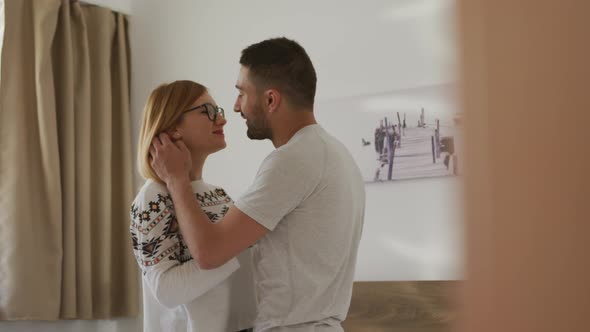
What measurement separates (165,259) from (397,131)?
1743 mm

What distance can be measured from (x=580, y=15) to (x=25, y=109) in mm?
3641

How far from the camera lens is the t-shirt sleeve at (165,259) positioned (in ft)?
5.50

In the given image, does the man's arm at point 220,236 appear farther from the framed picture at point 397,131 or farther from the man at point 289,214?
the framed picture at point 397,131

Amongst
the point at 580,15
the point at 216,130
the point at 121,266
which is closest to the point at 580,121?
the point at 580,15

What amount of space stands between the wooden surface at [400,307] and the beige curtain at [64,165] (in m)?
1.45

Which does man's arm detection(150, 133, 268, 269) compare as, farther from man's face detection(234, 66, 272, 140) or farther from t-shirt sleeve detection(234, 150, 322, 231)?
man's face detection(234, 66, 272, 140)

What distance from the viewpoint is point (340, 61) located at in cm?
353

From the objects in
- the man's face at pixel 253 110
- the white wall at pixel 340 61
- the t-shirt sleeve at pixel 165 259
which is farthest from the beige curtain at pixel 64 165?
the man's face at pixel 253 110

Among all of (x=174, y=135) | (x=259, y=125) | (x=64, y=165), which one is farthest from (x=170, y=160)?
(x=64, y=165)

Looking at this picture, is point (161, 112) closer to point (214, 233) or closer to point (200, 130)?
point (200, 130)

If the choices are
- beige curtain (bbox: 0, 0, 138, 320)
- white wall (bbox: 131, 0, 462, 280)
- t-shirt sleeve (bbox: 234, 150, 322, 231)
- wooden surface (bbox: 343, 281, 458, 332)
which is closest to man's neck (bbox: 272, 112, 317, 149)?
t-shirt sleeve (bbox: 234, 150, 322, 231)

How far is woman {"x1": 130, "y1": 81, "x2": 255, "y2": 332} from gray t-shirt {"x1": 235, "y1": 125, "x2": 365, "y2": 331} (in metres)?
0.13

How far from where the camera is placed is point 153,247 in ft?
5.74

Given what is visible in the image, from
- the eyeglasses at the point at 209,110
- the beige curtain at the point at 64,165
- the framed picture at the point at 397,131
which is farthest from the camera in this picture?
the beige curtain at the point at 64,165
